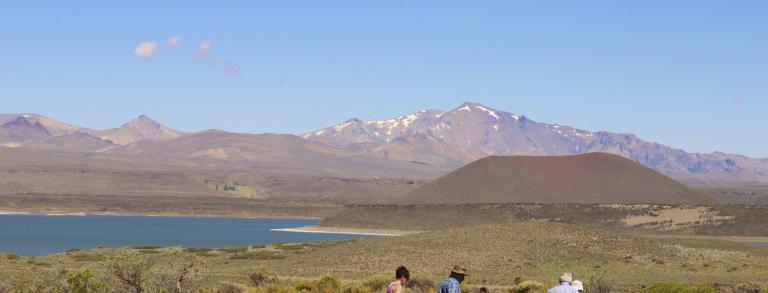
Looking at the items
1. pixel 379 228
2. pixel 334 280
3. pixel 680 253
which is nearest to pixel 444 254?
pixel 680 253

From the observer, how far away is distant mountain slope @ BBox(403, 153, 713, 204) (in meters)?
178

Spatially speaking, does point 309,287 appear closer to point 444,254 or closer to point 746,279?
point 746,279

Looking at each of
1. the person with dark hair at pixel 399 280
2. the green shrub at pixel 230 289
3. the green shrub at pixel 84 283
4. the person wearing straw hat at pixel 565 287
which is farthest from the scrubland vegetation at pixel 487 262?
the person with dark hair at pixel 399 280

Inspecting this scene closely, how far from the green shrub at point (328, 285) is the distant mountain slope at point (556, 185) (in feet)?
434

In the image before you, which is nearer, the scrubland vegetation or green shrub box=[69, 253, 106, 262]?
the scrubland vegetation

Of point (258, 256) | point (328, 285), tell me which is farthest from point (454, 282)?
point (258, 256)

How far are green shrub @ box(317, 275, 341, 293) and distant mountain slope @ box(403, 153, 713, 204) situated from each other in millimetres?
132306

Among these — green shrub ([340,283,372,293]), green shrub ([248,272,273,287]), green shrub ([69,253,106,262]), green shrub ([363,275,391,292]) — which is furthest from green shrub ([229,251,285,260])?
green shrub ([340,283,372,293])

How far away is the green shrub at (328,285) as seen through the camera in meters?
43.2

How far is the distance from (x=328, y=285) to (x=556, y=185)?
145549mm

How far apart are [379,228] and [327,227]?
11.5m

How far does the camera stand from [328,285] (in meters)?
44.1

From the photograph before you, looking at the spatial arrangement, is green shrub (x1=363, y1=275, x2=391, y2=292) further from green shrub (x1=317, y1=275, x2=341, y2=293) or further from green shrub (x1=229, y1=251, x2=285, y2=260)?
green shrub (x1=229, y1=251, x2=285, y2=260)

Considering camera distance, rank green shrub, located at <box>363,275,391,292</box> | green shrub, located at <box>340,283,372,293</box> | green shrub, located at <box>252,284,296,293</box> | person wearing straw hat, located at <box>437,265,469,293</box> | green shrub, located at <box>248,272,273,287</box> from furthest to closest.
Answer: green shrub, located at <box>248,272,273,287</box>, green shrub, located at <box>363,275,391,292</box>, green shrub, located at <box>340,283,372,293</box>, green shrub, located at <box>252,284,296,293</box>, person wearing straw hat, located at <box>437,265,469,293</box>
